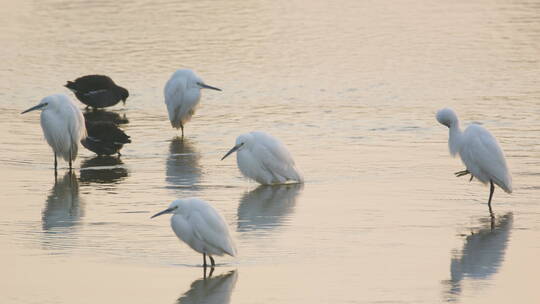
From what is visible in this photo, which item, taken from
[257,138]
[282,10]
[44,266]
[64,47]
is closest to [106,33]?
[64,47]

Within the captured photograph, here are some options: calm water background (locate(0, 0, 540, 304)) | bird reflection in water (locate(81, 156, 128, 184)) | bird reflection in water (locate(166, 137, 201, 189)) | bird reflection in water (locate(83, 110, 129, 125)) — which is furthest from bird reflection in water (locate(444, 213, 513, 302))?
bird reflection in water (locate(83, 110, 129, 125))

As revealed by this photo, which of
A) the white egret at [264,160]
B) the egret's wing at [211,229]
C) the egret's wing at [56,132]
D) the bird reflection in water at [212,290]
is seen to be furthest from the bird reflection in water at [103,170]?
the bird reflection in water at [212,290]

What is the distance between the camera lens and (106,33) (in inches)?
1038

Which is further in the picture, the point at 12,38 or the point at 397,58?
the point at 12,38

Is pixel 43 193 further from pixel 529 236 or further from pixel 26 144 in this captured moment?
pixel 529 236

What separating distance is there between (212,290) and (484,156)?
3.96 m

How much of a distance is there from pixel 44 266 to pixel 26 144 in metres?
6.18

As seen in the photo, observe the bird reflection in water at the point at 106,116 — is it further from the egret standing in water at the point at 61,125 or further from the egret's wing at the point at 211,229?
the egret's wing at the point at 211,229

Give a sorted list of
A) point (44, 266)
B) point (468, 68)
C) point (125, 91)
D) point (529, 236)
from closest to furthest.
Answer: point (44, 266), point (529, 236), point (125, 91), point (468, 68)

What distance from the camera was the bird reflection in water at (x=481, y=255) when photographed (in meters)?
9.60

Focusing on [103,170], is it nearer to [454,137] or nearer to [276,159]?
[276,159]

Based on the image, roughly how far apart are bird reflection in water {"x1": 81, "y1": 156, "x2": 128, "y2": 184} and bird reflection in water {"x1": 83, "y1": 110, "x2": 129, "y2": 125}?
2658 mm

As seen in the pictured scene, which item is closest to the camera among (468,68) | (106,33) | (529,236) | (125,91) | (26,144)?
(529,236)

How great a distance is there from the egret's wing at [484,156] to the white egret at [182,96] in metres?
5.51
